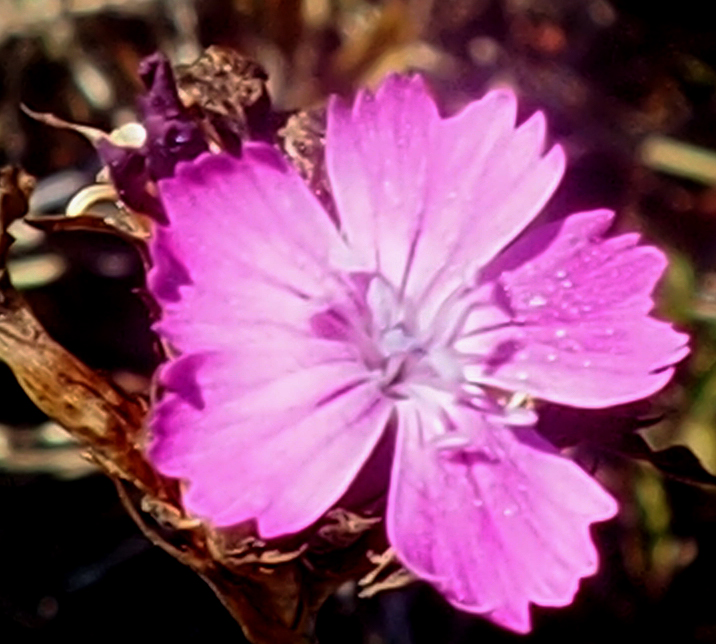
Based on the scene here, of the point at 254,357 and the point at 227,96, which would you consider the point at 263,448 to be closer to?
the point at 254,357

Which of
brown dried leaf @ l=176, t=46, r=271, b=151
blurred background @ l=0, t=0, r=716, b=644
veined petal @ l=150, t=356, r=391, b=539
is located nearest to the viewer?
veined petal @ l=150, t=356, r=391, b=539

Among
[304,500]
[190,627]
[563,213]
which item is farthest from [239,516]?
[563,213]

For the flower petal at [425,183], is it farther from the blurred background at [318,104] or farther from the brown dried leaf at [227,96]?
the blurred background at [318,104]

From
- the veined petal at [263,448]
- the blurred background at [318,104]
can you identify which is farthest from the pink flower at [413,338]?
the blurred background at [318,104]

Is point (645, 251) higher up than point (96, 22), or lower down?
higher up

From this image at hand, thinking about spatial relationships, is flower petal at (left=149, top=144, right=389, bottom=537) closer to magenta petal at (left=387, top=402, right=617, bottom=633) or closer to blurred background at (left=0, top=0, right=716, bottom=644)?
magenta petal at (left=387, top=402, right=617, bottom=633)

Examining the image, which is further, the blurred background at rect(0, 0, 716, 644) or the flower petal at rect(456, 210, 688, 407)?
the blurred background at rect(0, 0, 716, 644)

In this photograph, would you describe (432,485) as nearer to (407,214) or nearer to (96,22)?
(407,214)

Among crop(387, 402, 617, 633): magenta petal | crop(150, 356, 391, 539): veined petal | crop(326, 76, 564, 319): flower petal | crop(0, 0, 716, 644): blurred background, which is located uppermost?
crop(326, 76, 564, 319): flower petal

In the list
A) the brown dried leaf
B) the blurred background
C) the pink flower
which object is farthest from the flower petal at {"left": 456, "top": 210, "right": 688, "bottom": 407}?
the blurred background
